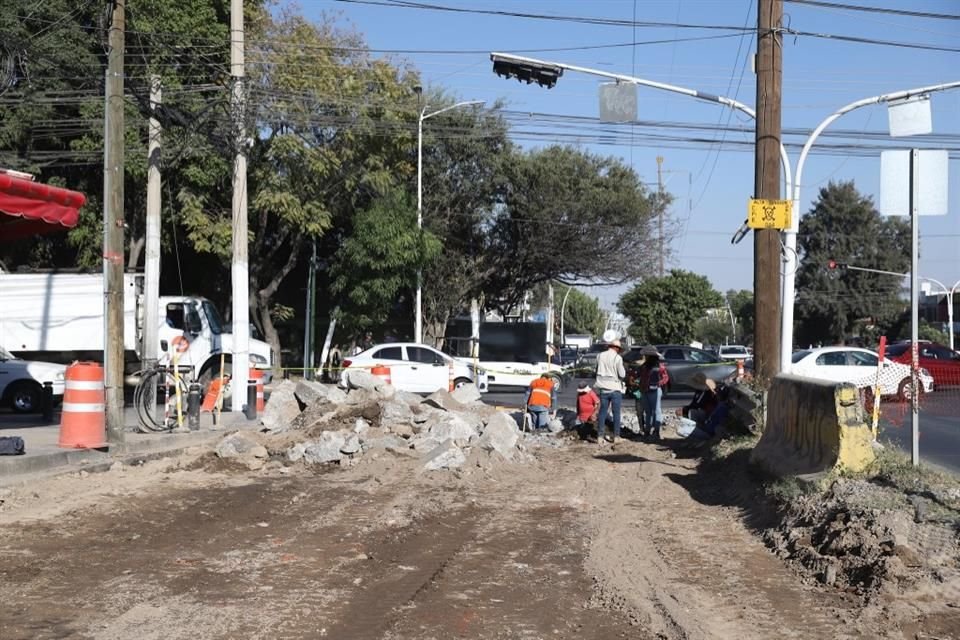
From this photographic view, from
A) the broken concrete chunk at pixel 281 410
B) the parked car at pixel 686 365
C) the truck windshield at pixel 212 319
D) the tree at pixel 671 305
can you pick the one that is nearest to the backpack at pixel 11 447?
the broken concrete chunk at pixel 281 410

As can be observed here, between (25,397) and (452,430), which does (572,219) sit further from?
(452,430)

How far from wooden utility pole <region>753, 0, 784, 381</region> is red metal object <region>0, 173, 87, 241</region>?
34.2ft

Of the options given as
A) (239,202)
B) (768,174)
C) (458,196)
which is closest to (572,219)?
(458,196)

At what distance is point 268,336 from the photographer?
129ft

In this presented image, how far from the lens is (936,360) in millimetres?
32875

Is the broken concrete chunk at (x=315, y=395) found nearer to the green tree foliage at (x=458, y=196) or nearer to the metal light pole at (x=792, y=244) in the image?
the metal light pole at (x=792, y=244)

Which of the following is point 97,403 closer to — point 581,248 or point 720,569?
point 720,569

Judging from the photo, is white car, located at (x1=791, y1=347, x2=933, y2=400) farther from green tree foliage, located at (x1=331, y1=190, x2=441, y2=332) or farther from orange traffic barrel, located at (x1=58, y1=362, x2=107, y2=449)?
orange traffic barrel, located at (x1=58, y1=362, x2=107, y2=449)

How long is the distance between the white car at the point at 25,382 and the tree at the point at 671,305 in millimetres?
52961

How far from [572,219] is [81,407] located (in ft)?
108

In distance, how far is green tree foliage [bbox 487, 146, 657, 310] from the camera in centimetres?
4450

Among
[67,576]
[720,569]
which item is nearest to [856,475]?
[720,569]

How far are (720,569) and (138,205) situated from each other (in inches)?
1156

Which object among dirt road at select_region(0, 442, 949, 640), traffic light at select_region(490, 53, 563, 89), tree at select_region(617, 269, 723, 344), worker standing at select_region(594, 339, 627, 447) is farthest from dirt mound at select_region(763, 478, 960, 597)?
tree at select_region(617, 269, 723, 344)
